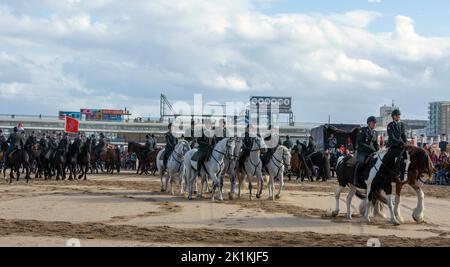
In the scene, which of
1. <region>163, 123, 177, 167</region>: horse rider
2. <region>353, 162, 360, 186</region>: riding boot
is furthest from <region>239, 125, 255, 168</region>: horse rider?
<region>353, 162, 360, 186</region>: riding boot

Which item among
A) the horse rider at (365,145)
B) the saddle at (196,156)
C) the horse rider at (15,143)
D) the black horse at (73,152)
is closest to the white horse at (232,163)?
the saddle at (196,156)

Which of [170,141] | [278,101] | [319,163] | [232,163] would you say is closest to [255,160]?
[232,163]

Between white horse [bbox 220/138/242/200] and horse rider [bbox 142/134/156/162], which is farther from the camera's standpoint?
horse rider [bbox 142/134/156/162]

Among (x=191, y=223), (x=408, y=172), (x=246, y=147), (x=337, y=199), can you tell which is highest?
(x=246, y=147)

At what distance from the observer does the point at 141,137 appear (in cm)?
9394

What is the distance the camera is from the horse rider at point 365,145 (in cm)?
1705

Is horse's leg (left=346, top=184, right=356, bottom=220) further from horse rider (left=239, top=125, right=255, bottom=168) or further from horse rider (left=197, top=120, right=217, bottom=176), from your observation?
horse rider (left=197, top=120, right=217, bottom=176)

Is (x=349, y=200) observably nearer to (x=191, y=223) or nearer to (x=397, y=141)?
(x=397, y=141)

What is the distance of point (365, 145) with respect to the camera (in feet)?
56.4

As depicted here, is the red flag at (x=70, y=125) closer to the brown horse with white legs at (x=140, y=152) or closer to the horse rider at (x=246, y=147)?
the brown horse with white legs at (x=140, y=152)

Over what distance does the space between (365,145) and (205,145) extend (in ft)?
20.8

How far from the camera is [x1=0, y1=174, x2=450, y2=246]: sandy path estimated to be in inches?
500

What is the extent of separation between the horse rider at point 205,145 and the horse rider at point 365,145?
233 inches

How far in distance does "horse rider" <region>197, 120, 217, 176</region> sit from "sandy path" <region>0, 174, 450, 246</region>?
4.55 ft
